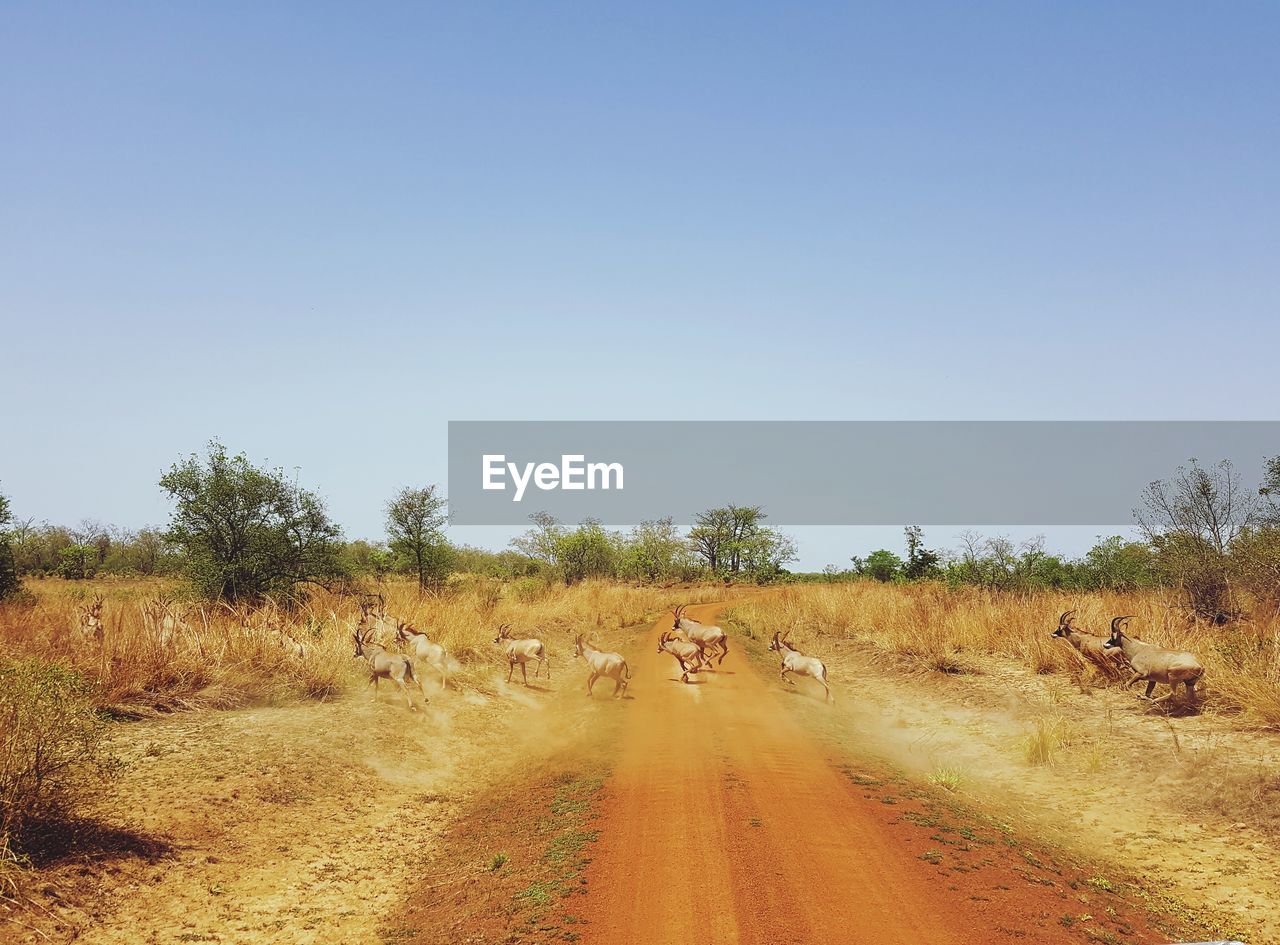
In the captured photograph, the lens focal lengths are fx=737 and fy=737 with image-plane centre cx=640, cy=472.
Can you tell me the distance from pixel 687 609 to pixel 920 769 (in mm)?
25446

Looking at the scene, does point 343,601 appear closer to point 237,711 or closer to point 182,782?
point 237,711

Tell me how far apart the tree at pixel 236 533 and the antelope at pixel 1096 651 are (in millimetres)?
20932

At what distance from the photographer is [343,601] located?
20719 millimetres

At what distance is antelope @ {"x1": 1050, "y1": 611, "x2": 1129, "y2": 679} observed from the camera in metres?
13.9

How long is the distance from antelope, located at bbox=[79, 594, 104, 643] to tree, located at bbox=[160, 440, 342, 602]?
7671mm

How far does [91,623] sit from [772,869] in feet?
39.3

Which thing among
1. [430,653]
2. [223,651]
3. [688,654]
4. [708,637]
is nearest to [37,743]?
[223,651]

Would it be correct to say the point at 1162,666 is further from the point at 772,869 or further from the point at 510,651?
the point at 510,651

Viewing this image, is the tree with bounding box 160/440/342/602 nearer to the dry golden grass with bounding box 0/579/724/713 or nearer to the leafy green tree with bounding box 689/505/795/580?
the dry golden grass with bounding box 0/579/724/713

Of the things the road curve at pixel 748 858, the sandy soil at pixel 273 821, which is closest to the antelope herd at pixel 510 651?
the sandy soil at pixel 273 821

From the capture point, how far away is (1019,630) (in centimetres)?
1836

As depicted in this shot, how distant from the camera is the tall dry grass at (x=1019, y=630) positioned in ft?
39.6

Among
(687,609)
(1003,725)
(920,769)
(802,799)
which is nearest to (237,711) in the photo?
(802,799)

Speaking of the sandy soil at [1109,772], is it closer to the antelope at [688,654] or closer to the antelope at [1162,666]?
the antelope at [1162,666]
